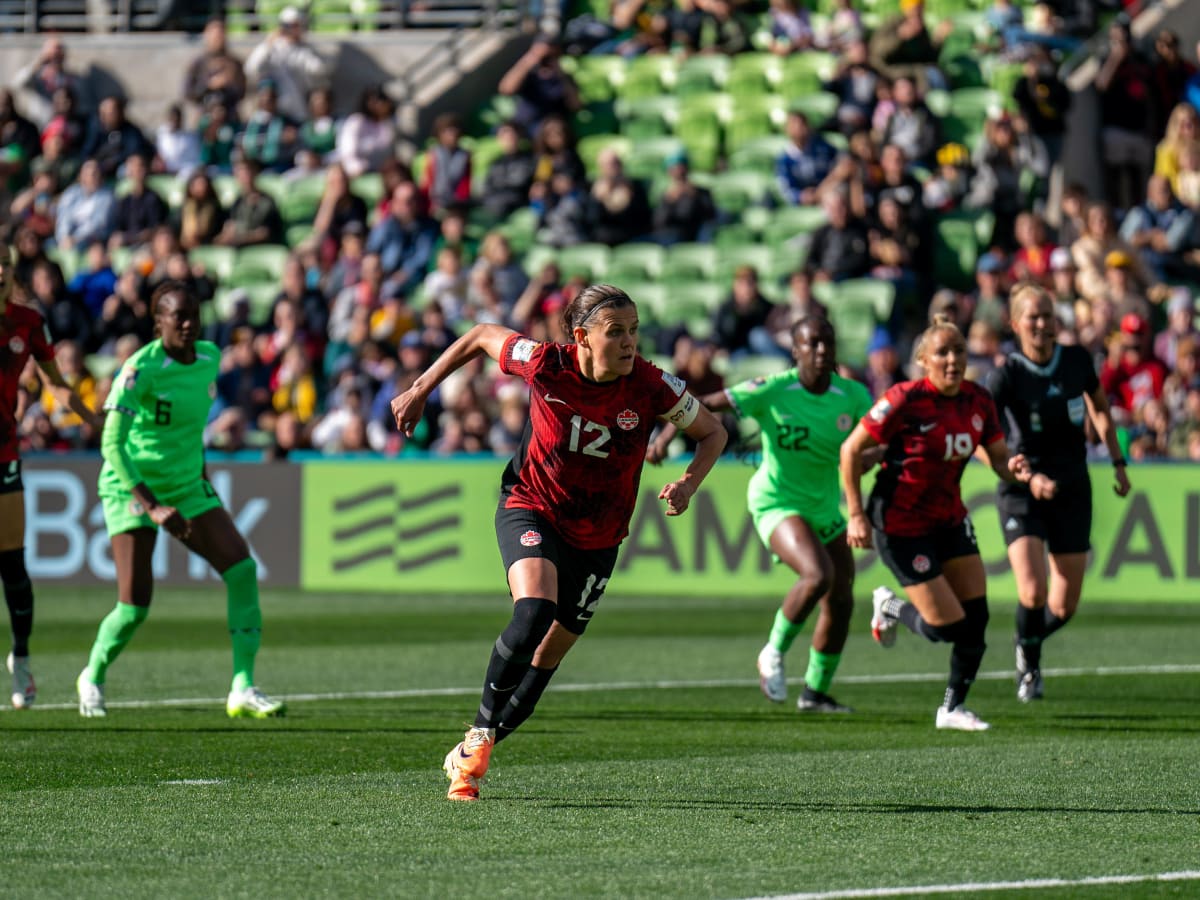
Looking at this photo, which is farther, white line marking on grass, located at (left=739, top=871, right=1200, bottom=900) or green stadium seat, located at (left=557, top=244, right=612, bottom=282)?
green stadium seat, located at (left=557, top=244, right=612, bottom=282)

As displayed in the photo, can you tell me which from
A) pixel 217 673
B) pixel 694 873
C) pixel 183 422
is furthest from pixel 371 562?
pixel 694 873

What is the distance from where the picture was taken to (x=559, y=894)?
6.37 meters

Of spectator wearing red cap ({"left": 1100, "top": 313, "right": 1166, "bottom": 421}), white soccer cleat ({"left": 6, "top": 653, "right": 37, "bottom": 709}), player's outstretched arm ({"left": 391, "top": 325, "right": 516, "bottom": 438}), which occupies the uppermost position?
player's outstretched arm ({"left": 391, "top": 325, "right": 516, "bottom": 438})

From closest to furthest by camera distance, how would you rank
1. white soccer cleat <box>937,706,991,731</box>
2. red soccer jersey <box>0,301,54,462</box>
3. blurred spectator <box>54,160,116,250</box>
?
white soccer cleat <box>937,706,991,731</box>
red soccer jersey <box>0,301,54,462</box>
blurred spectator <box>54,160,116,250</box>

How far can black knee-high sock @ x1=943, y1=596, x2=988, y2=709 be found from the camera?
11.1 m

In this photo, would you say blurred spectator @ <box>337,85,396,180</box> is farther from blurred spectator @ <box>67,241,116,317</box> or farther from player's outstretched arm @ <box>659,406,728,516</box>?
player's outstretched arm @ <box>659,406,728,516</box>

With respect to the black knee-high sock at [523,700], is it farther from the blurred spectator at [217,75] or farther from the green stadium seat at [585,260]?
the blurred spectator at [217,75]

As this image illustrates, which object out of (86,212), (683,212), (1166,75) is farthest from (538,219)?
(1166,75)

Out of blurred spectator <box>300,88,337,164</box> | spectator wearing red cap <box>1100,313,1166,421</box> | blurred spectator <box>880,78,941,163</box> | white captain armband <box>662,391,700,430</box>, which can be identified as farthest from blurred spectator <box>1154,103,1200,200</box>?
white captain armband <box>662,391,700,430</box>

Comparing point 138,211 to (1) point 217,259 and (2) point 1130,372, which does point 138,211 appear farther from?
(2) point 1130,372

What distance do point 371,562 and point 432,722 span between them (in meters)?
10.5

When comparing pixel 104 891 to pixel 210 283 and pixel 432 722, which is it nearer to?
pixel 432 722

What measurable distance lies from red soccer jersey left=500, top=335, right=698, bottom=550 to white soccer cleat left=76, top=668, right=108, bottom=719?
12.9 feet

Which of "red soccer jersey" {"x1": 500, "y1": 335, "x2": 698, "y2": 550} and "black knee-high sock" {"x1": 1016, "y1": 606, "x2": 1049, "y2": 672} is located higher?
"red soccer jersey" {"x1": 500, "y1": 335, "x2": 698, "y2": 550}
